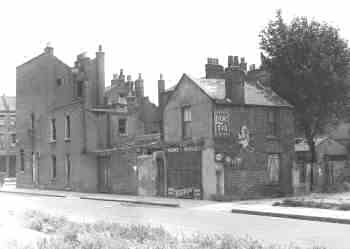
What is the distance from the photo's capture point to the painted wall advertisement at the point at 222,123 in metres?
27.7

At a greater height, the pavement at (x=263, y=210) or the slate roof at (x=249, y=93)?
the slate roof at (x=249, y=93)

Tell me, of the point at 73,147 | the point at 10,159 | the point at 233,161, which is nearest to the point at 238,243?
the point at 233,161

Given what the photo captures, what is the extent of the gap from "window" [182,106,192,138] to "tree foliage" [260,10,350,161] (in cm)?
642

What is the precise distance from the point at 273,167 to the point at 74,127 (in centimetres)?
1702

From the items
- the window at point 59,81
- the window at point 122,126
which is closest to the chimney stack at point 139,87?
the window at point 59,81

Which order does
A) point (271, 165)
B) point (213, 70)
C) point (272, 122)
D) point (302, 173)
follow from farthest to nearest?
point (213, 70) < point (302, 173) < point (272, 122) < point (271, 165)

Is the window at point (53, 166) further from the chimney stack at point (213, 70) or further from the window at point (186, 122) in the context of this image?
the window at point (186, 122)

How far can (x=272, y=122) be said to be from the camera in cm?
3005

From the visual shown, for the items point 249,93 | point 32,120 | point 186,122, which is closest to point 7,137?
point 32,120

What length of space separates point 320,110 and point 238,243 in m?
24.0

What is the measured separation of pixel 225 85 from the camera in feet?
95.1

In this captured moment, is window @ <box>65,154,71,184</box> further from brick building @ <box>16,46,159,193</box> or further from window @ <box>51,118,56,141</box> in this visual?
window @ <box>51,118,56,141</box>

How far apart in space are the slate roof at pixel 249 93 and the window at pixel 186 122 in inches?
66.5

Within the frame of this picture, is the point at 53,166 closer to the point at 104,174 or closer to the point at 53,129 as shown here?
the point at 53,129
